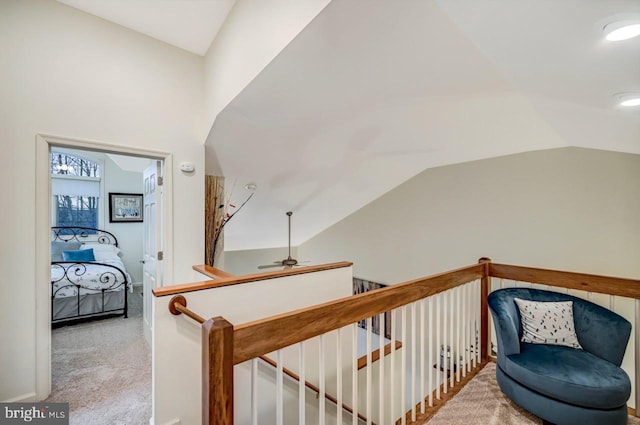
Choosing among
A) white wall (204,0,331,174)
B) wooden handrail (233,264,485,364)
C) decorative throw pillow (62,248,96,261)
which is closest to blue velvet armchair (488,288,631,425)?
wooden handrail (233,264,485,364)

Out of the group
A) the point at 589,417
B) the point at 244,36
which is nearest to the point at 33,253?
the point at 244,36

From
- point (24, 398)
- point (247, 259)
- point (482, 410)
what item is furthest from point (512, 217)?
point (24, 398)

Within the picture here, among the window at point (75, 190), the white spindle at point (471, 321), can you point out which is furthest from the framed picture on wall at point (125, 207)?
the white spindle at point (471, 321)

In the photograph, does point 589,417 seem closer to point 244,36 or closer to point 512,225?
point 512,225

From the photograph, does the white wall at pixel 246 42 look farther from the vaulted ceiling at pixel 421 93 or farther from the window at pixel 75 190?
the window at pixel 75 190

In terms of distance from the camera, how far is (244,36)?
2191mm

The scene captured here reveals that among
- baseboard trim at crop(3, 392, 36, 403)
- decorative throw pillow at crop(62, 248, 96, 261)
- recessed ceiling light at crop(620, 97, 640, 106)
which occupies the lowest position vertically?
baseboard trim at crop(3, 392, 36, 403)

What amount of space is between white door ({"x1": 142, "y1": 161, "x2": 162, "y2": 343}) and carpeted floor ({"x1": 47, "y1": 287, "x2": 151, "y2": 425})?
354 millimetres

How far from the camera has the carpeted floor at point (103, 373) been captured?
214 cm

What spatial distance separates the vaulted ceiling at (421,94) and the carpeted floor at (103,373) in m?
2.04

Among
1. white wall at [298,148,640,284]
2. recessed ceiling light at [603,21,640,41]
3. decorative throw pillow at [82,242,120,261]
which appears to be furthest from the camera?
decorative throw pillow at [82,242,120,261]

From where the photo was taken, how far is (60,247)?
536cm

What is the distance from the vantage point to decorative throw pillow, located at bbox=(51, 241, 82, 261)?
525 centimetres

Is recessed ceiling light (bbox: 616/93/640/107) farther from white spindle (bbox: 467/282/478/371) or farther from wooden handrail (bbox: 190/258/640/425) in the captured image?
white spindle (bbox: 467/282/478/371)
